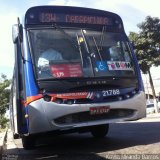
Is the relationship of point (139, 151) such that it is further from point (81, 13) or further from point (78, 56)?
point (81, 13)

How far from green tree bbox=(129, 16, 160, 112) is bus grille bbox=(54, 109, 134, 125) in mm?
23508

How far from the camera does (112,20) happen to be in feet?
30.6

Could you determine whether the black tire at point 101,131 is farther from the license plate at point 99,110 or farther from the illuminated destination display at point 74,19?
the illuminated destination display at point 74,19

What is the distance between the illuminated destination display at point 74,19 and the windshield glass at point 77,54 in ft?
0.80

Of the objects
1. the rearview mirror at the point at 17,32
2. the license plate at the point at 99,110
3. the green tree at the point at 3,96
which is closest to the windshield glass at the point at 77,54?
the rearview mirror at the point at 17,32

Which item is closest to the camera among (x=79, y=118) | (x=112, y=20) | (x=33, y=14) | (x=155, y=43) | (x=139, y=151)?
(x=139, y=151)

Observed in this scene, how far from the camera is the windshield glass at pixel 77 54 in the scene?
8109 mm

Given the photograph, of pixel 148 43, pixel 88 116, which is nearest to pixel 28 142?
pixel 88 116

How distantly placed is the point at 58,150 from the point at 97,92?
5.83 ft

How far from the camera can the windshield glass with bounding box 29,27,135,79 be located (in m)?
8.11

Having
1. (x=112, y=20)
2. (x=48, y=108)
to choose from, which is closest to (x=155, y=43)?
(x=112, y=20)

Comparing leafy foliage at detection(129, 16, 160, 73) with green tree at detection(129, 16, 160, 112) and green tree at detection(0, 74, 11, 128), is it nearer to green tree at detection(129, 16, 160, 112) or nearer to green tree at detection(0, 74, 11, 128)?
green tree at detection(129, 16, 160, 112)

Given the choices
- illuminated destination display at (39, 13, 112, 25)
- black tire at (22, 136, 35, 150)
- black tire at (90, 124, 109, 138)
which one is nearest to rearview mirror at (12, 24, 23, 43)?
illuminated destination display at (39, 13, 112, 25)

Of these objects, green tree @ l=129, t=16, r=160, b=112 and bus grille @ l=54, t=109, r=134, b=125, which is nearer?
bus grille @ l=54, t=109, r=134, b=125
